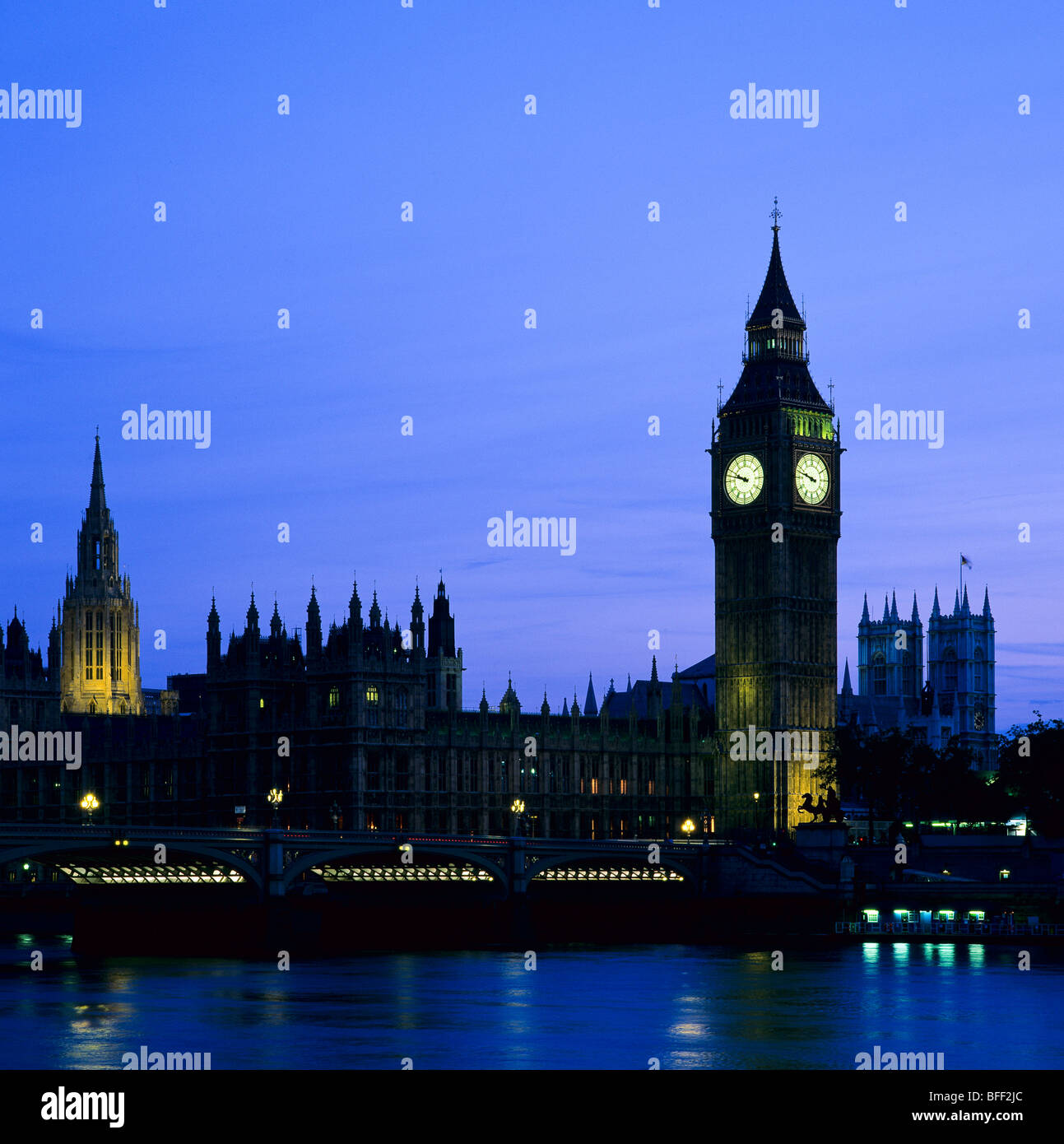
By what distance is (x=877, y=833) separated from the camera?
138 metres

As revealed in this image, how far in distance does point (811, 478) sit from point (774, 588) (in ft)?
24.6

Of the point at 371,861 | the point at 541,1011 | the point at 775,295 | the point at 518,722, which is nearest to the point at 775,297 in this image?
the point at 775,295

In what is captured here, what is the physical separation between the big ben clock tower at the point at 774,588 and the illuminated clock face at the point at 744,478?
0.07 m

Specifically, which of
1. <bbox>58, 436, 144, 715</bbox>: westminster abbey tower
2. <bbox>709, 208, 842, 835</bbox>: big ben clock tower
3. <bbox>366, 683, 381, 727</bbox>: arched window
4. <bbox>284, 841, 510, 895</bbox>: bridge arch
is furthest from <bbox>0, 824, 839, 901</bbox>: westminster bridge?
<bbox>58, 436, 144, 715</bbox>: westminster abbey tower

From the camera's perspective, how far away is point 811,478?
5605 inches

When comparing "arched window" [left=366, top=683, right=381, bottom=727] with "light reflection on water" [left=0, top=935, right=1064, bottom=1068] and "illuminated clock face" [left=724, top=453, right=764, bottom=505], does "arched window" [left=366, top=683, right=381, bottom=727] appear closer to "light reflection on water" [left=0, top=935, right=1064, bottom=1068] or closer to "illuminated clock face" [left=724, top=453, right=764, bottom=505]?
"light reflection on water" [left=0, top=935, right=1064, bottom=1068]

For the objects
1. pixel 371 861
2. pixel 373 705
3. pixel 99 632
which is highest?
pixel 99 632

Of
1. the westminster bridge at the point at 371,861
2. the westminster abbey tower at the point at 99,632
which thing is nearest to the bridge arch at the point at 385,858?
the westminster bridge at the point at 371,861

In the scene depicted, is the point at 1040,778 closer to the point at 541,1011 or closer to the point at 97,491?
the point at 541,1011

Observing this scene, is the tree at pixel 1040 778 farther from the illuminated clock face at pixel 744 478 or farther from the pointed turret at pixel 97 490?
the pointed turret at pixel 97 490

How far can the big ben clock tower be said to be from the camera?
5512 inches

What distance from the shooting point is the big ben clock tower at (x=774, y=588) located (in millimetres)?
140000
